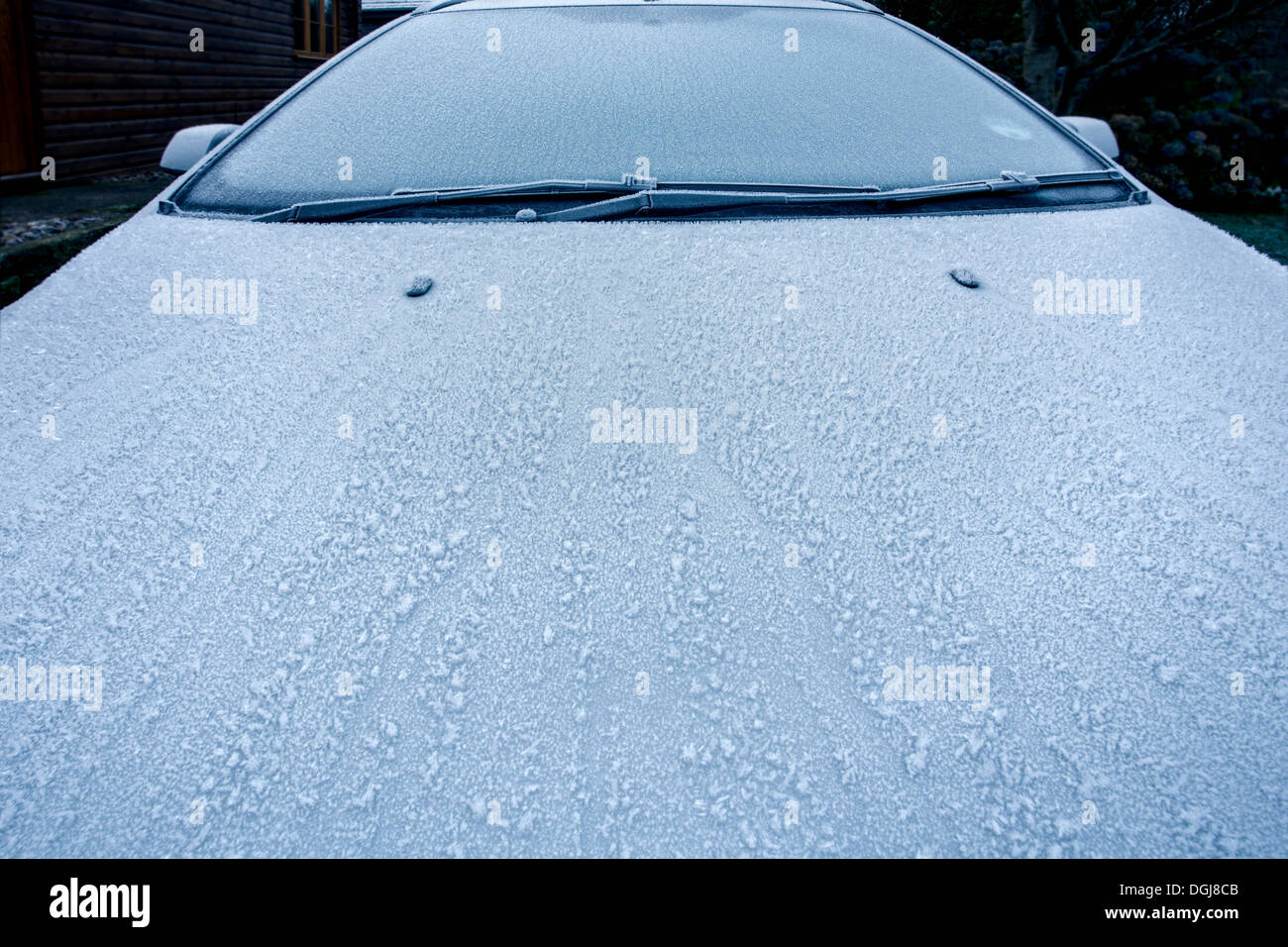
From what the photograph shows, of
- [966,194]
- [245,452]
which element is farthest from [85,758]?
[966,194]

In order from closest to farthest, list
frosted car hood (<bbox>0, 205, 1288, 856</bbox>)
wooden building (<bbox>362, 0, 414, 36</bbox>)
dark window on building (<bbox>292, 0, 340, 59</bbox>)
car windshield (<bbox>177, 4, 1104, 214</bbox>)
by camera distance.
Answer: frosted car hood (<bbox>0, 205, 1288, 856</bbox>) < car windshield (<bbox>177, 4, 1104, 214</bbox>) < dark window on building (<bbox>292, 0, 340, 59</bbox>) < wooden building (<bbox>362, 0, 414, 36</bbox>)

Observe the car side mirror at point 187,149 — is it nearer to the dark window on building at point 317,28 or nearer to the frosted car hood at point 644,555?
the frosted car hood at point 644,555

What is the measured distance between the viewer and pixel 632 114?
1.65 m

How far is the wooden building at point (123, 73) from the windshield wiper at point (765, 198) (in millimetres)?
8081

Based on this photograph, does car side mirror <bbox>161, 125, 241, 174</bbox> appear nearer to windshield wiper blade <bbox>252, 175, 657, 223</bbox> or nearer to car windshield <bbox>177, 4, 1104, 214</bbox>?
car windshield <bbox>177, 4, 1104, 214</bbox>

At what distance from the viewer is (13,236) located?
545 cm

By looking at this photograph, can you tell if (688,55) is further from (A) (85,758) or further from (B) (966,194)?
(A) (85,758)

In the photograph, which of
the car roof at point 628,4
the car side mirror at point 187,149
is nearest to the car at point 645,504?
the car side mirror at point 187,149

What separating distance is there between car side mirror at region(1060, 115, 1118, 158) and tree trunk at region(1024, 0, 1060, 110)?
18.3ft

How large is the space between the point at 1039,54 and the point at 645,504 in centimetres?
753

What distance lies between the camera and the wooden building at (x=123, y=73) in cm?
735

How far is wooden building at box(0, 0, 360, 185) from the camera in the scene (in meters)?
7.35

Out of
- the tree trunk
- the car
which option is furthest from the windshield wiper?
the tree trunk

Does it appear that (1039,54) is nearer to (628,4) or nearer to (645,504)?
(628,4)
